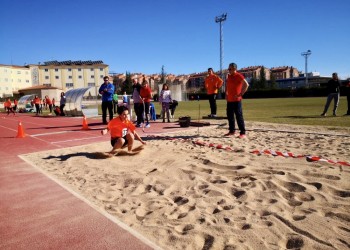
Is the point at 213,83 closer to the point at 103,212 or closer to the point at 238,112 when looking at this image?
the point at 238,112

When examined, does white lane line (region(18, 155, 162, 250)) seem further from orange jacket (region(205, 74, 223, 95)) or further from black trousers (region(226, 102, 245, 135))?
orange jacket (region(205, 74, 223, 95))

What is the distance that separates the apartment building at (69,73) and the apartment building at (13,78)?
18.0 ft

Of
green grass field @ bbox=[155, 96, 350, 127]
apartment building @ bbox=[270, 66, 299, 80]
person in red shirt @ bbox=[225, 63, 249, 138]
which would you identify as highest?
apartment building @ bbox=[270, 66, 299, 80]

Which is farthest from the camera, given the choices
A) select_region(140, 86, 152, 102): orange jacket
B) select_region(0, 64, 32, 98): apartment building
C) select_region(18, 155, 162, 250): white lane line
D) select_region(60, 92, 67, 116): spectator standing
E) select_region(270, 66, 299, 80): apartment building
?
select_region(270, 66, 299, 80): apartment building

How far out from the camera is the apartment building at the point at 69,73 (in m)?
92.2

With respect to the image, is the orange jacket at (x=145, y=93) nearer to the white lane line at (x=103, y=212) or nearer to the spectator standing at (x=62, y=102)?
the white lane line at (x=103, y=212)

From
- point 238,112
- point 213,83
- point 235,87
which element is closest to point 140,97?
point 213,83

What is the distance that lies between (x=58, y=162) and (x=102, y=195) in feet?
8.02

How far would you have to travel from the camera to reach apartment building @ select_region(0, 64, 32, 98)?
8931 cm

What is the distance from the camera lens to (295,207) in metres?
3.06

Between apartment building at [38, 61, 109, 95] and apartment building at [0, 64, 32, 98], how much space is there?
18.0ft

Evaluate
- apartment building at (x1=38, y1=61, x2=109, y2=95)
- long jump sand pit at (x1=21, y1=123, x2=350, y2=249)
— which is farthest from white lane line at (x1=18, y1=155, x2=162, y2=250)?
apartment building at (x1=38, y1=61, x2=109, y2=95)

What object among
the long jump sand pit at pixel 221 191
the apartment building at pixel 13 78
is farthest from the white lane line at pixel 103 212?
the apartment building at pixel 13 78

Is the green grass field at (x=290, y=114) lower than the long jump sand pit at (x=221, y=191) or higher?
higher
